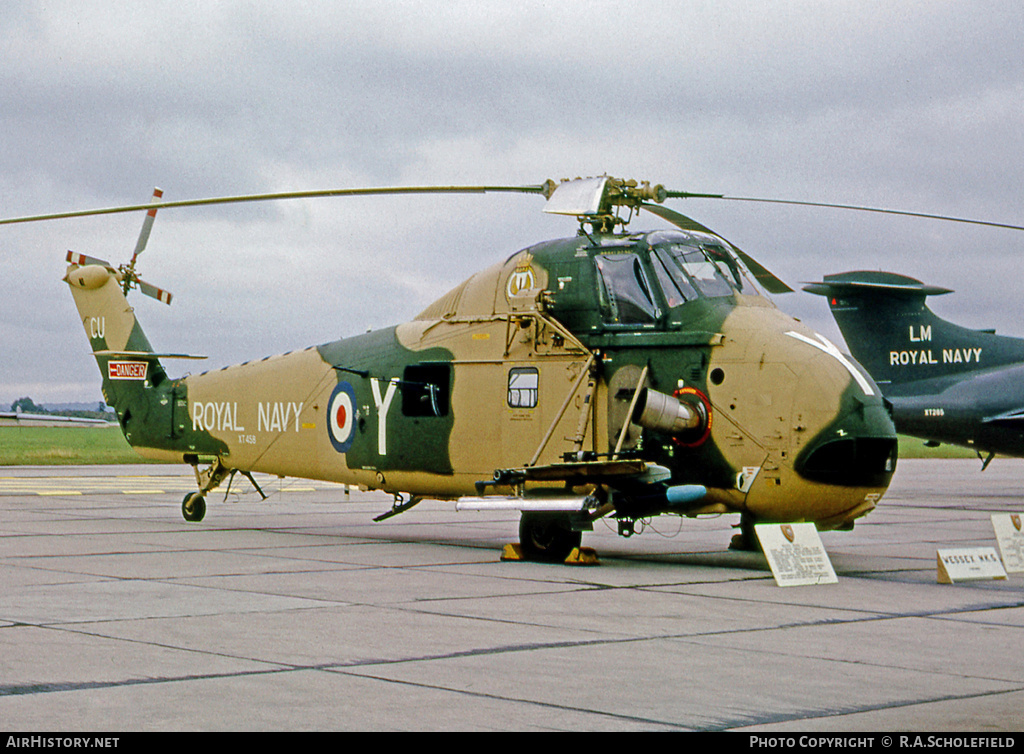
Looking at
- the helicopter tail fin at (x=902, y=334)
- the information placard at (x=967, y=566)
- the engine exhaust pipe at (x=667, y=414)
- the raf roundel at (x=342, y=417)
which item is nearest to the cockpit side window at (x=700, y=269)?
the engine exhaust pipe at (x=667, y=414)

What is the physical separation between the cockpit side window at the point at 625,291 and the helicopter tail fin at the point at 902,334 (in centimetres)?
2111

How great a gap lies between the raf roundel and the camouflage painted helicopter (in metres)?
0.03

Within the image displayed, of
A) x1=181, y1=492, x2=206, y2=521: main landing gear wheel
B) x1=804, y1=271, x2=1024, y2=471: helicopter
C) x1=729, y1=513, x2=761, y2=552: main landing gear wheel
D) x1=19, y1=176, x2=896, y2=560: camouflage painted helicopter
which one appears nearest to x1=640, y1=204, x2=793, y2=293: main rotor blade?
x1=19, y1=176, x2=896, y2=560: camouflage painted helicopter

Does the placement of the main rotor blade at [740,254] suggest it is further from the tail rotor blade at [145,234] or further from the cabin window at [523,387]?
the tail rotor blade at [145,234]

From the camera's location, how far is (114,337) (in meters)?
21.5

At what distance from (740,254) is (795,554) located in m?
4.20

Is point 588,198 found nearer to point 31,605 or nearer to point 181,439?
point 31,605

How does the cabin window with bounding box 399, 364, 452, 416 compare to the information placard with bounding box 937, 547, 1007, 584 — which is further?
the cabin window with bounding box 399, 364, 452, 416

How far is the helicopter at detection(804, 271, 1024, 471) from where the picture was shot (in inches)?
1202

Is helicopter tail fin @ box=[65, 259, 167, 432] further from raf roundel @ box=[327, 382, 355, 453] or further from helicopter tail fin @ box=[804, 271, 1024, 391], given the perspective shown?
helicopter tail fin @ box=[804, 271, 1024, 391]

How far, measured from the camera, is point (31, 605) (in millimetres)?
10383

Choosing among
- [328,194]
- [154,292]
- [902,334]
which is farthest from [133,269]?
[902,334]

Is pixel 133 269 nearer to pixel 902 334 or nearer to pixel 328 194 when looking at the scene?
pixel 328 194
